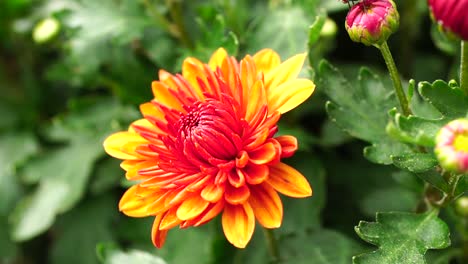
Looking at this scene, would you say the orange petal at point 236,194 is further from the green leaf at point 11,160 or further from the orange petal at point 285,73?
the green leaf at point 11,160

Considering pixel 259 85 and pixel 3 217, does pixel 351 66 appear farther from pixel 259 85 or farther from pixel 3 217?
pixel 3 217

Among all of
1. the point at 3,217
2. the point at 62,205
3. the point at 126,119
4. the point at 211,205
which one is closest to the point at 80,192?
the point at 62,205

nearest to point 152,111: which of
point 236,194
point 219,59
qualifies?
point 219,59

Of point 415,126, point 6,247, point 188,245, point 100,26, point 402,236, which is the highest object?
point 415,126

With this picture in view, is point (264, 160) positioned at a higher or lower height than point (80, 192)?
higher

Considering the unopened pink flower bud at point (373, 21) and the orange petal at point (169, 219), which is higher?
the unopened pink flower bud at point (373, 21)

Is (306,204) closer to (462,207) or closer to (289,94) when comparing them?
(462,207)

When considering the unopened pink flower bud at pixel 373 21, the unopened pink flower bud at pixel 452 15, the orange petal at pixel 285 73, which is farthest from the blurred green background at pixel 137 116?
the unopened pink flower bud at pixel 452 15
